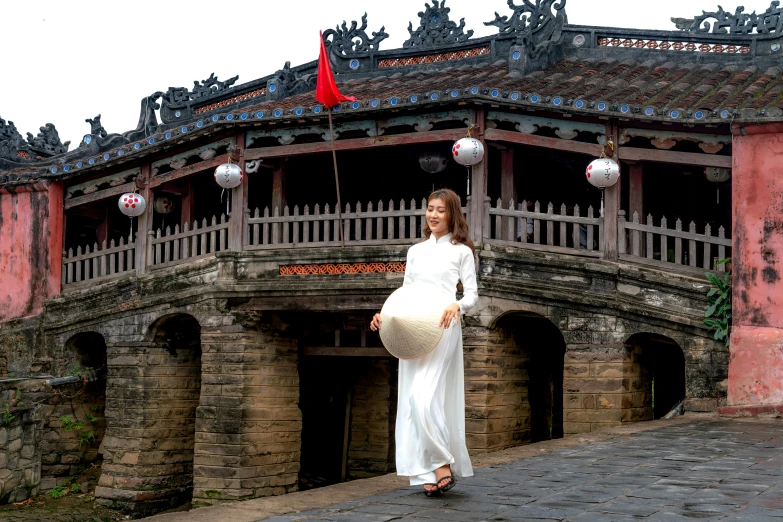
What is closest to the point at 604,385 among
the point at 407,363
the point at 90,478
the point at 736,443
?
the point at 736,443

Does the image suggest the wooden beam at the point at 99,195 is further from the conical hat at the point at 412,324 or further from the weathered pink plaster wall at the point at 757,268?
the conical hat at the point at 412,324

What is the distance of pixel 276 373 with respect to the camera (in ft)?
46.2

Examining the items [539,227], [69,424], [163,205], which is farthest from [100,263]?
[539,227]

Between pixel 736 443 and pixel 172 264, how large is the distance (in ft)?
28.0

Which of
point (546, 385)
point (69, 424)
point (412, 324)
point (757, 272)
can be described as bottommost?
point (69, 424)

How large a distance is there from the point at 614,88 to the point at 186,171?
19.5 feet

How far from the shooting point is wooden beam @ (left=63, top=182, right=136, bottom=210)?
50.7 ft

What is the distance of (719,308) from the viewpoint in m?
11.2

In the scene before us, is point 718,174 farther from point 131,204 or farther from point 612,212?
point 131,204

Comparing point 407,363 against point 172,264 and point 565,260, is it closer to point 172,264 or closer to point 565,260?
point 565,260

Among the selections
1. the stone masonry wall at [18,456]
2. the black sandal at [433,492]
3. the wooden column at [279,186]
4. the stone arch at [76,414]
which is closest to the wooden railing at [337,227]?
the wooden column at [279,186]

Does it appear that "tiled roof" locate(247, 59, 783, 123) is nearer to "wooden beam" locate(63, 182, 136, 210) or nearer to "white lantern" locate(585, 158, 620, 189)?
"white lantern" locate(585, 158, 620, 189)

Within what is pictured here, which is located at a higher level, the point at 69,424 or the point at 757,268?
the point at 757,268

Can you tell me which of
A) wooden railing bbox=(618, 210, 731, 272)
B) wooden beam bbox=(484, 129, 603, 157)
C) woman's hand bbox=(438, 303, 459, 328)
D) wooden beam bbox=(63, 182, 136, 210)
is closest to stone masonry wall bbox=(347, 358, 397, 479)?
wooden beam bbox=(63, 182, 136, 210)
